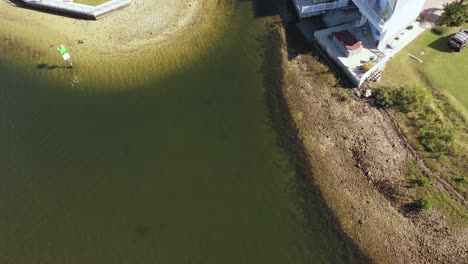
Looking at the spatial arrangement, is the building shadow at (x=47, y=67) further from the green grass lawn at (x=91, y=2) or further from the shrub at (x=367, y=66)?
the shrub at (x=367, y=66)

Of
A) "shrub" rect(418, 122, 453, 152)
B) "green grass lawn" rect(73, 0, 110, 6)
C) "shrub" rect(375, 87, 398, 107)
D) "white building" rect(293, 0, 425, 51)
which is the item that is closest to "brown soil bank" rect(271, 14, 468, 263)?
"shrub" rect(375, 87, 398, 107)

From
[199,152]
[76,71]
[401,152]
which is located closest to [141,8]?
[76,71]

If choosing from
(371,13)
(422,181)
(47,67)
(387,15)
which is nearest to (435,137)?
(422,181)

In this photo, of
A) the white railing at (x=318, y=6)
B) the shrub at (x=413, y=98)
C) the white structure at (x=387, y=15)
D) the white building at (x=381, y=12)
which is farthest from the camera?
the white railing at (x=318, y=6)

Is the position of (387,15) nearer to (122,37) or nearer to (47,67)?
(122,37)

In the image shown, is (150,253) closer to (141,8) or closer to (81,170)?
(81,170)

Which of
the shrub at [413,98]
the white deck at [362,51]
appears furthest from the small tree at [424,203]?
the white deck at [362,51]
